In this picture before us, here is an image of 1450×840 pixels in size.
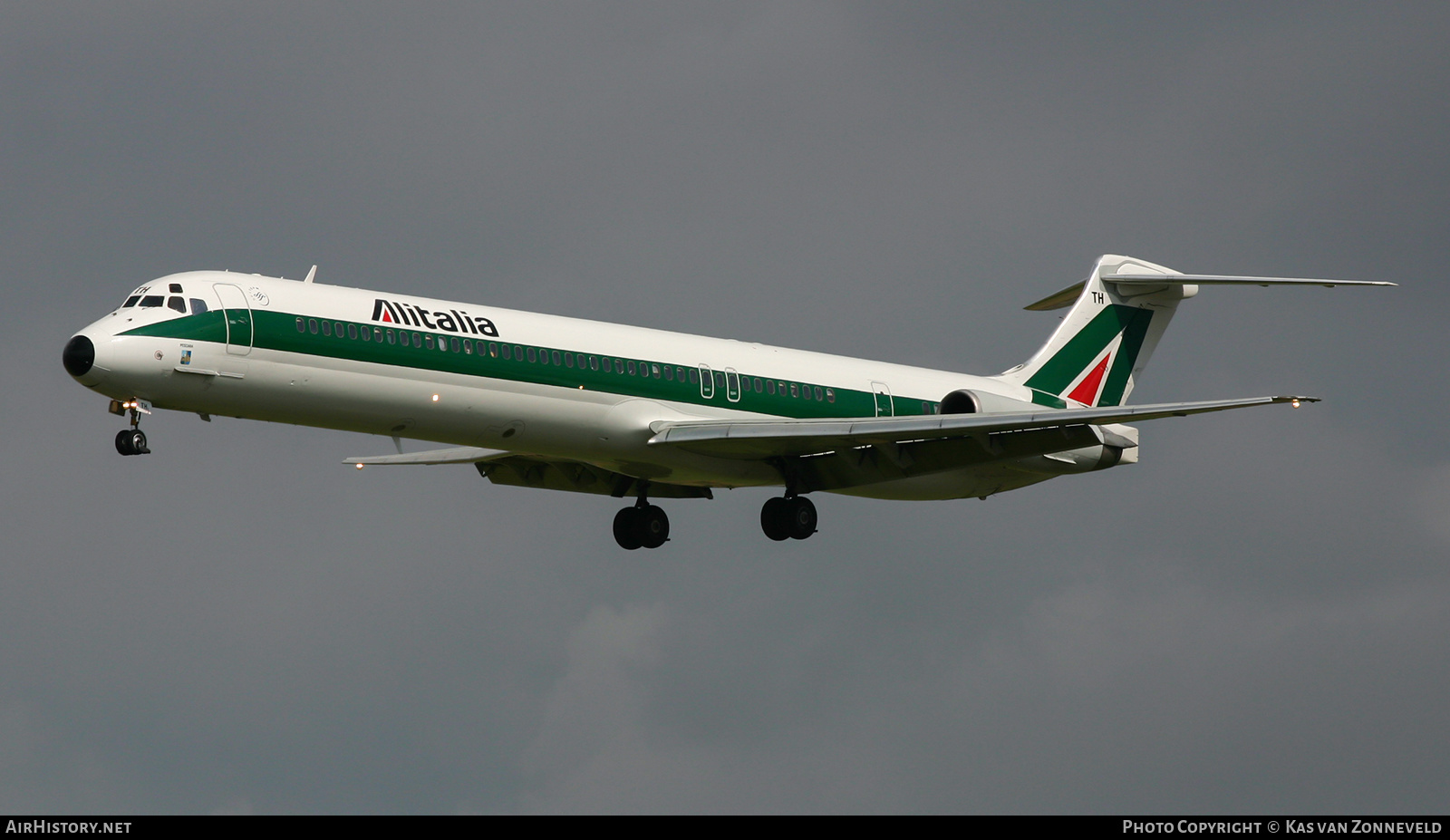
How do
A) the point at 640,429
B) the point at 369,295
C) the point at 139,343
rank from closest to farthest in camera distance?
the point at 139,343, the point at 369,295, the point at 640,429

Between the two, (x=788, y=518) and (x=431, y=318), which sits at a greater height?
(x=431, y=318)

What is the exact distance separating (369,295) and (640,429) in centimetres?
501

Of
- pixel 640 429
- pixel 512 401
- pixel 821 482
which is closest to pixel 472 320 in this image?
pixel 512 401

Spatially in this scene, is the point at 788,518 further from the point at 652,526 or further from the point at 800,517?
the point at 652,526

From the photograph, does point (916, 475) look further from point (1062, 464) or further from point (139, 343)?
point (139, 343)

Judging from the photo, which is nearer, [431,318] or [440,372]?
[440,372]

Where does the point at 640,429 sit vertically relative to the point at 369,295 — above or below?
below

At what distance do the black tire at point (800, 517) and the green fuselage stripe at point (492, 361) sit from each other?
1.58 meters

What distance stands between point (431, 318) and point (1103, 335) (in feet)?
51.3

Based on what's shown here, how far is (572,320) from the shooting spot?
31406mm

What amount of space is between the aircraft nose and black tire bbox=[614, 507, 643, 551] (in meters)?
12.2

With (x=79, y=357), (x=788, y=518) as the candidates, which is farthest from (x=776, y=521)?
(x=79, y=357)

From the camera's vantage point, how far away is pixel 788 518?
1324 inches
